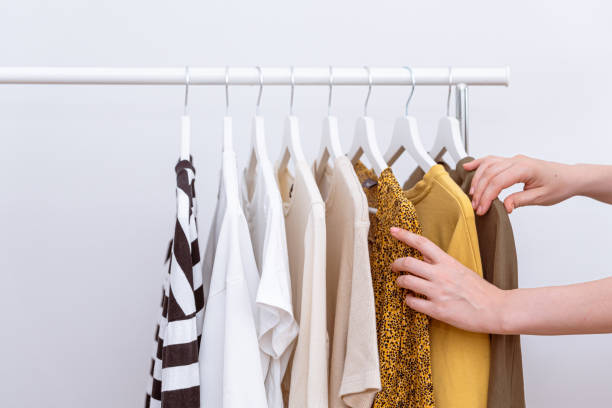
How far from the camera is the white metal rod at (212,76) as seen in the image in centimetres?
97

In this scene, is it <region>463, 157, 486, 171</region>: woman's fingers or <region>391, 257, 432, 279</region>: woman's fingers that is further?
<region>463, 157, 486, 171</region>: woman's fingers

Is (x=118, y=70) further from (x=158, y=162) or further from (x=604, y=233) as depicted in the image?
(x=604, y=233)

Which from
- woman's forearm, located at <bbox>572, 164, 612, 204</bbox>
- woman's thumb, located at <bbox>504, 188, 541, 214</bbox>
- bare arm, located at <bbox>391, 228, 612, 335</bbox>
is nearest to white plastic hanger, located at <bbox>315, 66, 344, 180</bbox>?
bare arm, located at <bbox>391, 228, 612, 335</bbox>

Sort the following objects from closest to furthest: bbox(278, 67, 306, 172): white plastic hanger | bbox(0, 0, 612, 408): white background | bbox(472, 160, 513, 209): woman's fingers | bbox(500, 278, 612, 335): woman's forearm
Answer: bbox(500, 278, 612, 335): woman's forearm < bbox(472, 160, 513, 209): woman's fingers < bbox(278, 67, 306, 172): white plastic hanger < bbox(0, 0, 612, 408): white background

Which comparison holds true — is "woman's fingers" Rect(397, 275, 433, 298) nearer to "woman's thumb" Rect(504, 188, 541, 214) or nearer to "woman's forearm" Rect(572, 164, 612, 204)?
"woman's thumb" Rect(504, 188, 541, 214)

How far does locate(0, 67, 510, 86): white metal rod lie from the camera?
3.18ft

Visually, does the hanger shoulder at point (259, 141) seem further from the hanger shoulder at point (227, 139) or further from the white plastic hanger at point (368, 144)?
the white plastic hanger at point (368, 144)

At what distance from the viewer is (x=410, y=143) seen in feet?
3.24

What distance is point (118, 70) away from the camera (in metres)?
0.99

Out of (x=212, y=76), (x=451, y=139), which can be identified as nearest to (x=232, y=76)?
(x=212, y=76)

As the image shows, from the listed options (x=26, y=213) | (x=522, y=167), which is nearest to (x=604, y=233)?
(x=522, y=167)

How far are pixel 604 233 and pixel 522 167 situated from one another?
918mm

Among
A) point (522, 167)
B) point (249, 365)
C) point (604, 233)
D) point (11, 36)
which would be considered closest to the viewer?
point (249, 365)

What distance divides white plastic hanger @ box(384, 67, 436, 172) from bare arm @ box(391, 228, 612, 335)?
0.19 m
